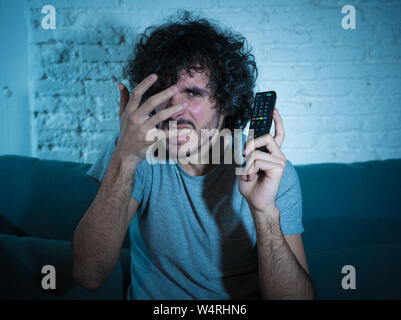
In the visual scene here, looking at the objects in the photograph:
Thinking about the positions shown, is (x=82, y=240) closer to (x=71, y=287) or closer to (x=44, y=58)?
(x=71, y=287)

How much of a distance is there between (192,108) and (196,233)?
379 mm

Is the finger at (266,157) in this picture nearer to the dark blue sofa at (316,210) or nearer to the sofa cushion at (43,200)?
the dark blue sofa at (316,210)

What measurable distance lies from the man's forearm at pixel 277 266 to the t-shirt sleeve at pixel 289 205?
0.07 m

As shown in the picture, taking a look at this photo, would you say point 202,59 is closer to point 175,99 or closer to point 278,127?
point 175,99

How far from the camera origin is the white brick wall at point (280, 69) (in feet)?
3.71

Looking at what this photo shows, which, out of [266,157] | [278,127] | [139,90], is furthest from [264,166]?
[139,90]

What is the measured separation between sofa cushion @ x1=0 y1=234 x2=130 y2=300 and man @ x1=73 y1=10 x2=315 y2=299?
10 centimetres

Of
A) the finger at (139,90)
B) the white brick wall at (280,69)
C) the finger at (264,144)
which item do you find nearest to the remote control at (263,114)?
the finger at (264,144)

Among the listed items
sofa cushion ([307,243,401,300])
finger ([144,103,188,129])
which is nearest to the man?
finger ([144,103,188,129])

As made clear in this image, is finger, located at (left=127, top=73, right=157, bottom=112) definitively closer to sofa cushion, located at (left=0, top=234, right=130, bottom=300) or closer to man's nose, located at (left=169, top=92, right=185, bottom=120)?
man's nose, located at (left=169, top=92, right=185, bottom=120)

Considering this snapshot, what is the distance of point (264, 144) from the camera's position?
677 mm

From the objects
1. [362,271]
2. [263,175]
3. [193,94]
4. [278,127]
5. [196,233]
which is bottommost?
[362,271]

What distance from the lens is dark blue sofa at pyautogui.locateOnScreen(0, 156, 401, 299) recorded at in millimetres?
897
